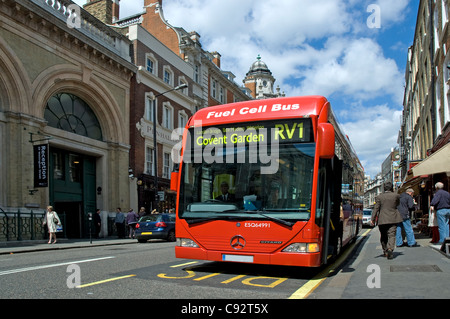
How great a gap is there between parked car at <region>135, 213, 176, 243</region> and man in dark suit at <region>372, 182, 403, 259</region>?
11106 mm

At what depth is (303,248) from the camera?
21.8ft

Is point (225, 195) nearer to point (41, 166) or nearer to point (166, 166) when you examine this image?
point (41, 166)

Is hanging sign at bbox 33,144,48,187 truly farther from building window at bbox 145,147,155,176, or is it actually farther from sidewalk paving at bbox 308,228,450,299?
sidewalk paving at bbox 308,228,450,299

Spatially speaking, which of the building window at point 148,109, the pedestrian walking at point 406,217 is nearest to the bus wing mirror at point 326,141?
the pedestrian walking at point 406,217

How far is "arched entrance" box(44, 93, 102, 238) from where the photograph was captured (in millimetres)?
21750

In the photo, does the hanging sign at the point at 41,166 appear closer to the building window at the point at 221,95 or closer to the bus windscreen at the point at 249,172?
the bus windscreen at the point at 249,172

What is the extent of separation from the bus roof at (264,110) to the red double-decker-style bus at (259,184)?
0.02 m

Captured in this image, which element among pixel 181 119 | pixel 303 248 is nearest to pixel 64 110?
pixel 181 119

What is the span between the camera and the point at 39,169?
18.6m

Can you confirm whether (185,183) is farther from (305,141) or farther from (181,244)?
(305,141)

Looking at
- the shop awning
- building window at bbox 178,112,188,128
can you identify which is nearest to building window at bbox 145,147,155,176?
building window at bbox 178,112,188,128

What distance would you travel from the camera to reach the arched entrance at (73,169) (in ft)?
71.4

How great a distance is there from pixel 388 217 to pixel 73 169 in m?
18.9
